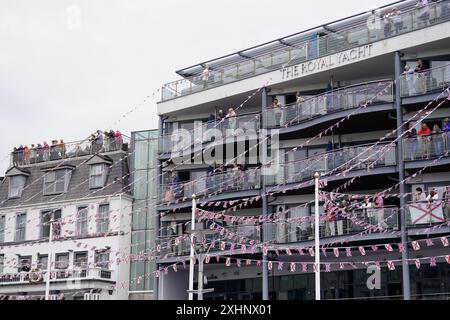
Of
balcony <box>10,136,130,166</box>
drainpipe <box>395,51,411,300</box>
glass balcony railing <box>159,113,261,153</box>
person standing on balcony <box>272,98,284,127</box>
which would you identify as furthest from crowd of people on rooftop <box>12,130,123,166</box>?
drainpipe <box>395,51,411,300</box>

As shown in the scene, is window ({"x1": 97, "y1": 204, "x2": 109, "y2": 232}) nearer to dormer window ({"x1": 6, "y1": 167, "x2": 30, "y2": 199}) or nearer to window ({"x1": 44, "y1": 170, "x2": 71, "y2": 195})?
window ({"x1": 44, "y1": 170, "x2": 71, "y2": 195})

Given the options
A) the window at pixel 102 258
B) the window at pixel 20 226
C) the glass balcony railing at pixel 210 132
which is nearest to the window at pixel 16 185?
the window at pixel 20 226

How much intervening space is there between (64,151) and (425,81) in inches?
962

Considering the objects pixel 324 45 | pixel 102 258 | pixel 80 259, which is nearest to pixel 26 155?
pixel 80 259

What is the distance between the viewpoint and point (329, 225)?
31.9 meters

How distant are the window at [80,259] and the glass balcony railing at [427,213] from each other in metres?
19.9

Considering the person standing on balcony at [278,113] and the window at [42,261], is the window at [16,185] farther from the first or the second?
the person standing on balcony at [278,113]

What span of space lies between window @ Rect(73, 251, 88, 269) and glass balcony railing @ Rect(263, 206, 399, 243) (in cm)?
1280

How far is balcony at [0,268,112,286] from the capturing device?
134 feet

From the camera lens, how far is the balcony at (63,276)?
1606 inches

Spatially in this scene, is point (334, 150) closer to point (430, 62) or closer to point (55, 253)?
point (430, 62)
